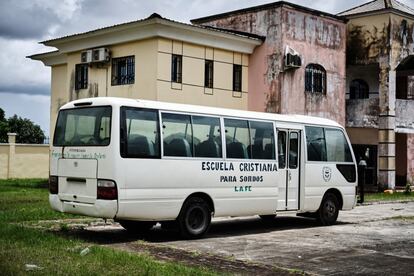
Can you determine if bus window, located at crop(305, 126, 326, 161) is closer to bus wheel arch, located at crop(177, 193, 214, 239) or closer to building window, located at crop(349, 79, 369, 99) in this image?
bus wheel arch, located at crop(177, 193, 214, 239)

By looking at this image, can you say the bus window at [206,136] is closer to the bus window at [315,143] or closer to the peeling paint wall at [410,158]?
the bus window at [315,143]

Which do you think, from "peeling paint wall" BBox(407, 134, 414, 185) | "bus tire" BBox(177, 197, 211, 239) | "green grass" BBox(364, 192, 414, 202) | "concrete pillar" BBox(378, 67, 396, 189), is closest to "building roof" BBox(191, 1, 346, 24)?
"concrete pillar" BBox(378, 67, 396, 189)

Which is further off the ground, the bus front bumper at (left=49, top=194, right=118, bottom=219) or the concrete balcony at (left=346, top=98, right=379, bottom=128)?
the concrete balcony at (left=346, top=98, right=379, bottom=128)

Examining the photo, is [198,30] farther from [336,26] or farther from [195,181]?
[195,181]

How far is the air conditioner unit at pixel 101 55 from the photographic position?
24.4 metres

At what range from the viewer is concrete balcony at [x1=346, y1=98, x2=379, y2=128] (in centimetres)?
3034

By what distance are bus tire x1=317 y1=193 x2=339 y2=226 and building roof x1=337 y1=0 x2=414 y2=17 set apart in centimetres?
1582

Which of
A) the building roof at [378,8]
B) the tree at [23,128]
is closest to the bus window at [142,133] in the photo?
the building roof at [378,8]

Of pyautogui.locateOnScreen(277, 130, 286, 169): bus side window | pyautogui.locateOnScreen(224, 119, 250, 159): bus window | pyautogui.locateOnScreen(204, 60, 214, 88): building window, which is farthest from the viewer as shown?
pyautogui.locateOnScreen(204, 60, 214, 88): building window

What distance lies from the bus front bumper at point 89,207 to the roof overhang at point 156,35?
37.5 ft

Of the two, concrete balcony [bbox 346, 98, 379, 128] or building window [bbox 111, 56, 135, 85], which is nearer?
building window [bbox 111, 56, 135, 85]

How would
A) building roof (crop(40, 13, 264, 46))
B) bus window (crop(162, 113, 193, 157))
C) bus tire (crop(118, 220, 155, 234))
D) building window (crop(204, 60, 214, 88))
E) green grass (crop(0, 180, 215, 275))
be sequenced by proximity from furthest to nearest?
1. building window (crop(204, 60, 214, 88))
2. building roof (crop(40, 13, 264, 46))
3. bus tire (crop(118, 220, 155, 234))
4. bus window (crop(162, 113, 193, 157))
5. green grass (crop(0, 180, 215, 275))

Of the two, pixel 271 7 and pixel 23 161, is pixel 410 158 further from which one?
pixel 23 161

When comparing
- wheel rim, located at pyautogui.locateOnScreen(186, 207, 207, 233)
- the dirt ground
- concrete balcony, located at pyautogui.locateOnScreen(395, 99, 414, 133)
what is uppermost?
concrete balcony, located at pyautogui.locateOnScreen(395, 99, 414, 133)
